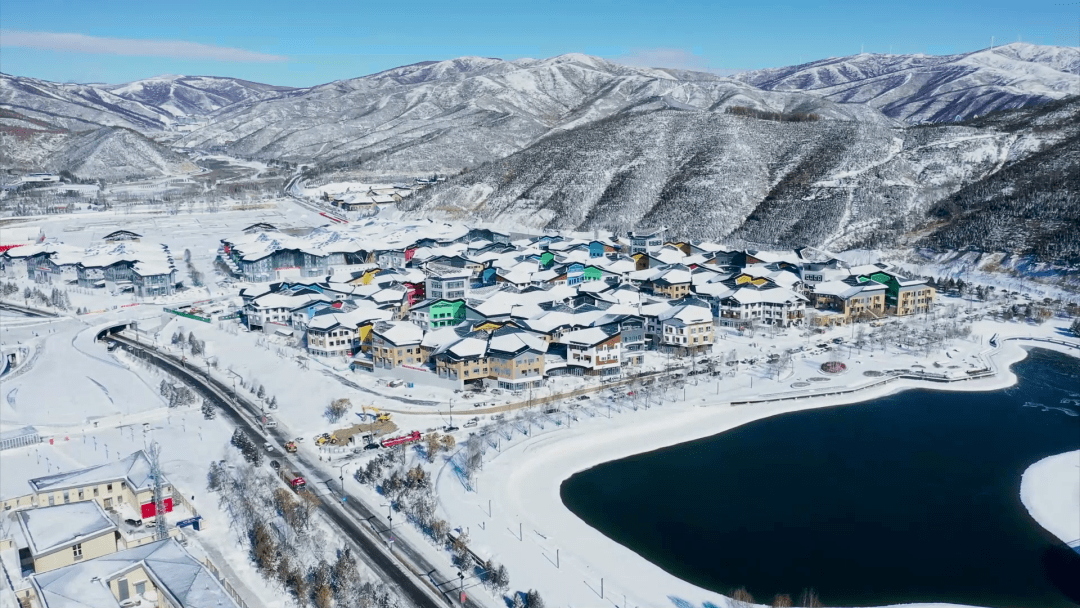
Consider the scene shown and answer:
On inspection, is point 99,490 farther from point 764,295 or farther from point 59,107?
point 59,107

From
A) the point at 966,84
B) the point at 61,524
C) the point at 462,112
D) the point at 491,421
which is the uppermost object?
the point at 966,84

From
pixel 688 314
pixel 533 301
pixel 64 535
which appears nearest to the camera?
pixel 64 535

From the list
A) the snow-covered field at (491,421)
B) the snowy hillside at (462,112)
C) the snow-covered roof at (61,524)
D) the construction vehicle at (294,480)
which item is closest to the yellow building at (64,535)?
the snow-covered roof at (61,524)

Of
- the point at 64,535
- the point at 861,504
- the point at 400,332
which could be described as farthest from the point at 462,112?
the point at 64,535

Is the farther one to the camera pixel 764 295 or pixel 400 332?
pixel 764 295

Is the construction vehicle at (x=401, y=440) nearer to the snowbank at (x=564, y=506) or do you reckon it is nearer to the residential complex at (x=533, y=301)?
the snowbank at (x=564, y=506)

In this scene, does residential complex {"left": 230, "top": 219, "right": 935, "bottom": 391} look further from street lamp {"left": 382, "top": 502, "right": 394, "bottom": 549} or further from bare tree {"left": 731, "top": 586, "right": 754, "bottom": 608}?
bare tree {"left": 731, "top": 586, "right": 754, "bottom": 608}

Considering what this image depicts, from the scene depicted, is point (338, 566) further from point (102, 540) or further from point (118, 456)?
point (118, 456)
